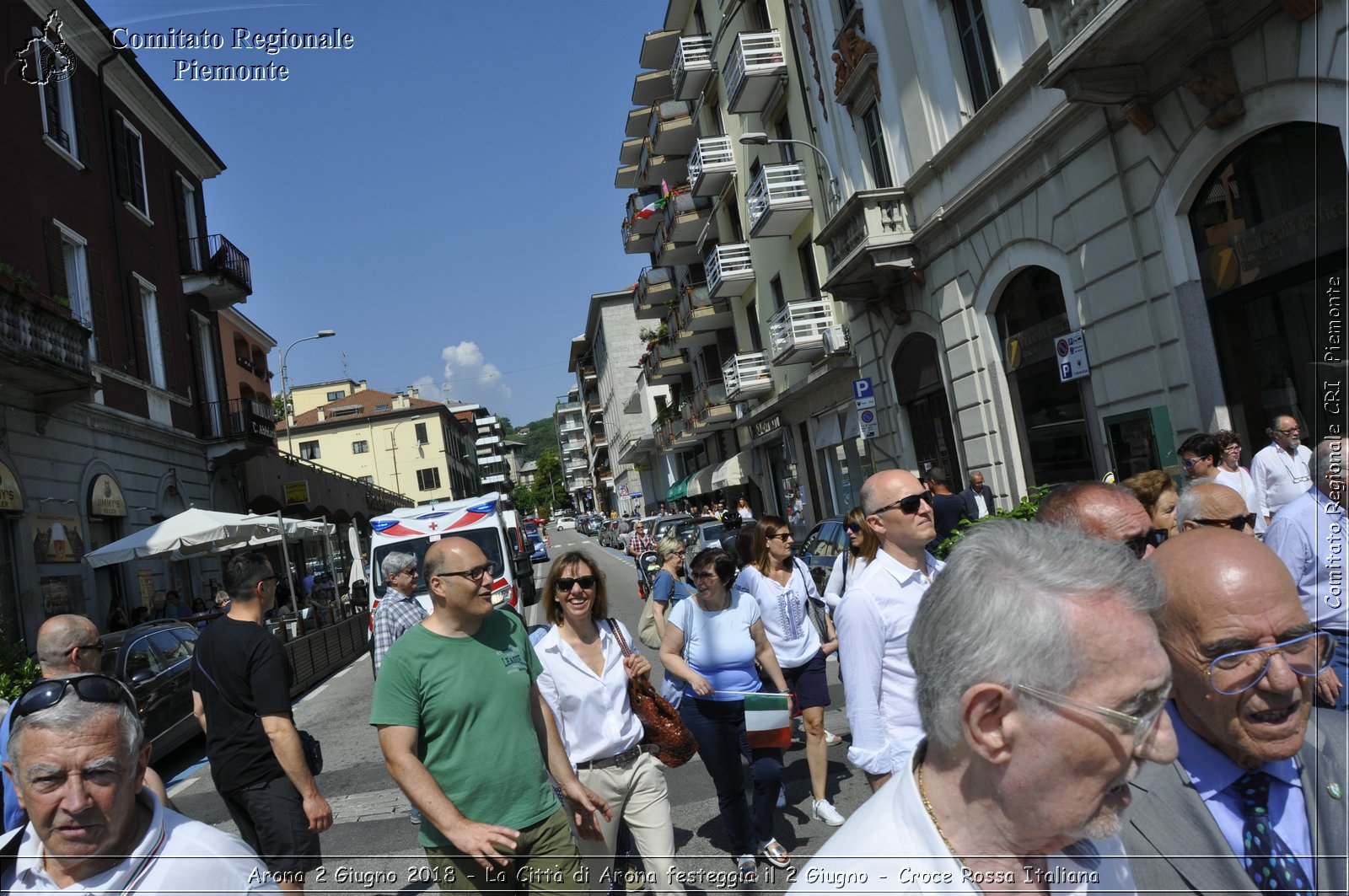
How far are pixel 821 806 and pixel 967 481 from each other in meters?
11.5

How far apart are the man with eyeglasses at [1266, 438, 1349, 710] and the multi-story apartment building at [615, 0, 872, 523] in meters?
16.6

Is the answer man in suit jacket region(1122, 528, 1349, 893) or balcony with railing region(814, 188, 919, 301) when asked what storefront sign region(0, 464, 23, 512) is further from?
man in suit jacket region(1122, 528, 1349, 893)

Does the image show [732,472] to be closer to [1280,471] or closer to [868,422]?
[868,422]

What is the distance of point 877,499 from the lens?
3955mm

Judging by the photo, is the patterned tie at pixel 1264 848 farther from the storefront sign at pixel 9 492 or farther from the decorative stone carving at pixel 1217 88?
the storefront sign at pixel 9 492

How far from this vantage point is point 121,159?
21578 millimetres

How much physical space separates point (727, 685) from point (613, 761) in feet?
3.66

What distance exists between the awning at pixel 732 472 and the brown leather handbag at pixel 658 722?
107 ft

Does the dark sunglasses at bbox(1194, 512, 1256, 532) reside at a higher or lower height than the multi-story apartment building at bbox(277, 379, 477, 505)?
lower

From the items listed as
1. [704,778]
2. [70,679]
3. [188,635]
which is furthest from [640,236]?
[70,679]

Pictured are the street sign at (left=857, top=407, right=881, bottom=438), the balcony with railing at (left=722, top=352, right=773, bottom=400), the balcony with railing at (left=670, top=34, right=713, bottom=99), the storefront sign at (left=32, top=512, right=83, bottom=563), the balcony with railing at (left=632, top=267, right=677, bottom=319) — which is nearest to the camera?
the storefront sign at (left=32, top=512, right=83, bottom=563)

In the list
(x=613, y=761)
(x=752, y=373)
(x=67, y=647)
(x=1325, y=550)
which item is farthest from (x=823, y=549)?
(x=752, y=373)

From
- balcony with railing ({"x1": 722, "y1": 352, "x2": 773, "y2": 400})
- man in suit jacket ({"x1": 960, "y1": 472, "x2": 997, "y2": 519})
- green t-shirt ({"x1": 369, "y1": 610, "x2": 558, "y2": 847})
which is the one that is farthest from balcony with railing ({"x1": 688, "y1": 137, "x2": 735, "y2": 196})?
green t-shirt ({"x1": 369, "y1": 610, "x2": 558, "y2": 847})

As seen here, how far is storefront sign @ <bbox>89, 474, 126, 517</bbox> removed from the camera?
18.0 m
